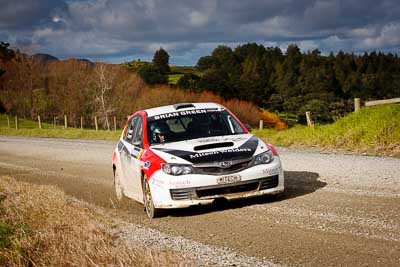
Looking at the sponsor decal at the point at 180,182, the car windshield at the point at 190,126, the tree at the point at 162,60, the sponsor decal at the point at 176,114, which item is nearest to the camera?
the sponsor decal at the point at 180,182

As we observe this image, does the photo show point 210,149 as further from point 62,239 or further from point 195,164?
point 62,239

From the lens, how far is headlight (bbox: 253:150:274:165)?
8.27 metres

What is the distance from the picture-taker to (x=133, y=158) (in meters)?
9.37

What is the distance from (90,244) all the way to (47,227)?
179 centimetres

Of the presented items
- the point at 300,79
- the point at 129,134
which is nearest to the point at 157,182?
the point at 129,134

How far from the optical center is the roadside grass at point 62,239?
18.4 ft

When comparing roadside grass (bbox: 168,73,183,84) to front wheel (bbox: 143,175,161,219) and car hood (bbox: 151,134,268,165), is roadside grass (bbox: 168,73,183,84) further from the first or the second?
front wheel (bbox: 143,175,161,219)

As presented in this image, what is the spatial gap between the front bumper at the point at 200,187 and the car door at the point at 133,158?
903 millimetres

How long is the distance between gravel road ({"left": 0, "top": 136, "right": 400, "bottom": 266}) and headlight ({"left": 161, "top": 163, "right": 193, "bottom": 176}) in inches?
27.0

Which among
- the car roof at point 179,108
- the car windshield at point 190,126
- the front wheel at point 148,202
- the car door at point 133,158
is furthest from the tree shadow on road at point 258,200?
the car roof at point 179,108

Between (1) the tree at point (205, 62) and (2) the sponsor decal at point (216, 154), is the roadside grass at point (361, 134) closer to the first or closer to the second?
(2) the sponsor decal at point (216, 154)

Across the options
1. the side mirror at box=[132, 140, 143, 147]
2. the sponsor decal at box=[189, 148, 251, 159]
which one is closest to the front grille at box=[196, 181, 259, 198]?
the sponsor decal at box=[189, 148, 251, 159]

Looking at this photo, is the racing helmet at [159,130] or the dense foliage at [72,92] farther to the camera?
the dense foliage at [72,92]

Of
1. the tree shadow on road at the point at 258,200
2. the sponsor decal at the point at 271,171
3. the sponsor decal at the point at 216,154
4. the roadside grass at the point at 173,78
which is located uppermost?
the roadside grass at the point at 173,78
